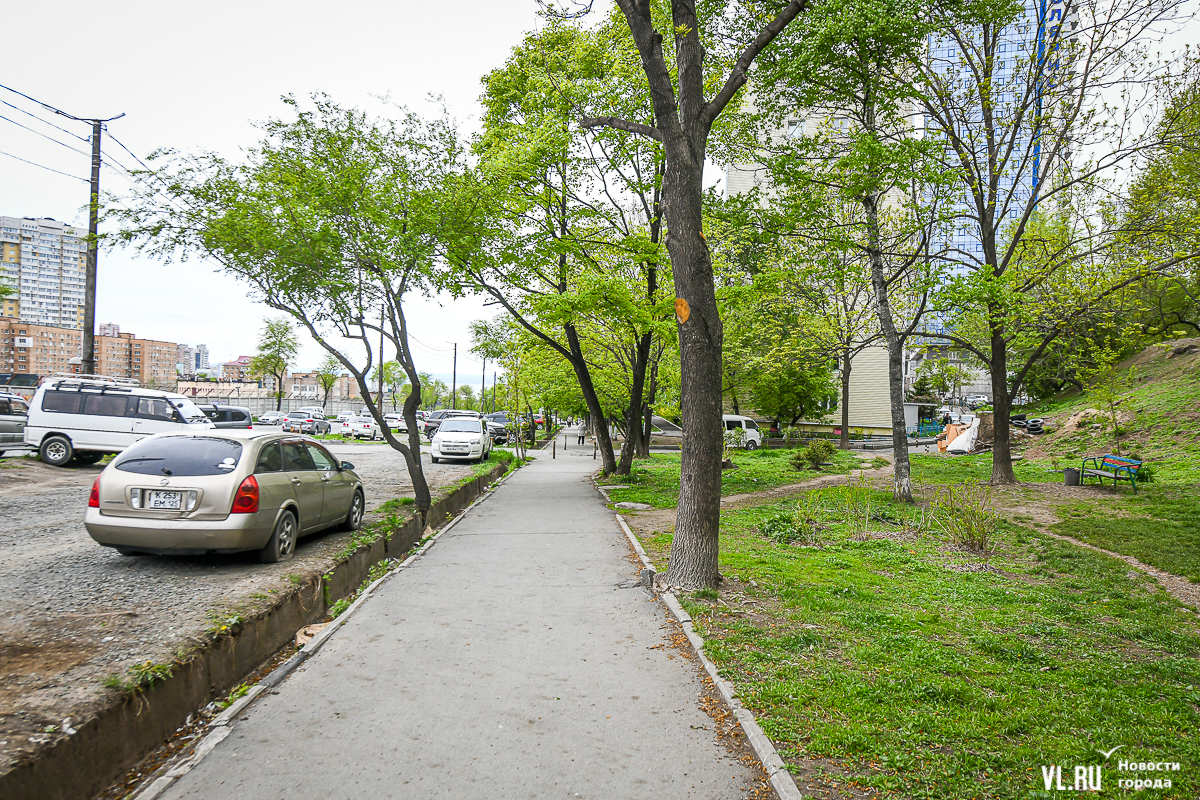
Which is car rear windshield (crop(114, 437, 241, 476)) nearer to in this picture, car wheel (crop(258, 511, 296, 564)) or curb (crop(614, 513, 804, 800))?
car wheel (crop(258, 511, 296, 564))

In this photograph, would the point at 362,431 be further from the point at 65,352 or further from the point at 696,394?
the point at 65,352

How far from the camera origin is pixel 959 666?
4.47 m

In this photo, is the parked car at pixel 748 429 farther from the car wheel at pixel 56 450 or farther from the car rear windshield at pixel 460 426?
the car wheel at pixel 56 450

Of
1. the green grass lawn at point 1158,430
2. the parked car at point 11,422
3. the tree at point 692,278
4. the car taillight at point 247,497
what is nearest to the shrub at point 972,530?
the tree at point 692,278

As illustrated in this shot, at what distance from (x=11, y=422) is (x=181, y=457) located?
51.8ft

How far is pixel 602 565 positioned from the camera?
8219 mm

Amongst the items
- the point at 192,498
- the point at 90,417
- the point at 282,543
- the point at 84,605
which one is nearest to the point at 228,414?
the point at 90,417

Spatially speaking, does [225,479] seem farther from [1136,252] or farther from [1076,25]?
[1076,25]

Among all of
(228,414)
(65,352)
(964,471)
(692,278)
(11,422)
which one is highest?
(65,352)

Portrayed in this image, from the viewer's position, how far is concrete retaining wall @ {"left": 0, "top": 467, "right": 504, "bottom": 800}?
299cm

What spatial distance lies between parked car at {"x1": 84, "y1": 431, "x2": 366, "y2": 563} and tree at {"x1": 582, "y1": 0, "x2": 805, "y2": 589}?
4.40 meters

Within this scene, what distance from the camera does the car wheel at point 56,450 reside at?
16.4 meters

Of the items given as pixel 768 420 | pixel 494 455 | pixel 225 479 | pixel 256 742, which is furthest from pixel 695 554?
pixel 768 420

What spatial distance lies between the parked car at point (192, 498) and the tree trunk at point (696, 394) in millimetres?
4402
